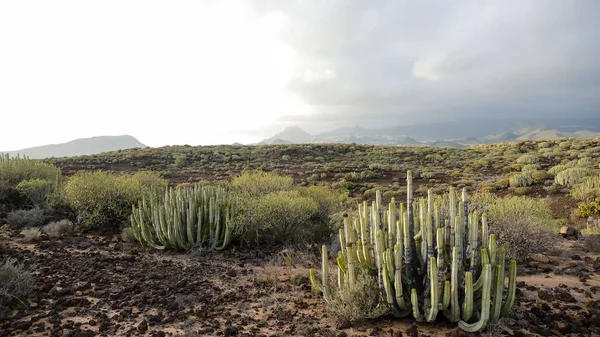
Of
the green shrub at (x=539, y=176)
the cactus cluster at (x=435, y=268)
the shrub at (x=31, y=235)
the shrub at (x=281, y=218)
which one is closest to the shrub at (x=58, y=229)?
the shrub at (x=31, y=235)

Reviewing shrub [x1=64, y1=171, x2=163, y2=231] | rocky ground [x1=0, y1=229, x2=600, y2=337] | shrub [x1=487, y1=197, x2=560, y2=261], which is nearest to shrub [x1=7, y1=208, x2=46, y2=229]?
shrub [x1=64, y1=171, x2=163, y2=231]

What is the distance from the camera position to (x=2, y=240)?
9.21 metres

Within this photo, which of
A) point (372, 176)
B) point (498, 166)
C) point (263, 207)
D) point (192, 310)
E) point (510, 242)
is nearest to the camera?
point (192, 310)

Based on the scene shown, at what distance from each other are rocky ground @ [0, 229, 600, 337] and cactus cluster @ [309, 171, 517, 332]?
0.94 ft

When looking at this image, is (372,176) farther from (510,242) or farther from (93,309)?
(93,309)

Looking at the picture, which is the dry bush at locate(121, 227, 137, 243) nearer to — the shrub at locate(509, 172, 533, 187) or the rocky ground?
the rocky ground

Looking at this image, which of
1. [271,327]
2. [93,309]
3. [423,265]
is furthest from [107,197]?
[423,265]

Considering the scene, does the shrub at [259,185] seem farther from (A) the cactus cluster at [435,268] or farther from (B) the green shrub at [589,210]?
(B) the green shrub at [589,210]

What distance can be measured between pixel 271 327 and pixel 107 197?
905 centimetres

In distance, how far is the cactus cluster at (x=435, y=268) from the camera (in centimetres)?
470

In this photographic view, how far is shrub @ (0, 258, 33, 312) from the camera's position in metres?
5.69

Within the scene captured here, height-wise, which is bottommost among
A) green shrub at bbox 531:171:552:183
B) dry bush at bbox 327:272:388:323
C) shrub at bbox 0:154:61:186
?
green shrub at bbox 531:171:552:183

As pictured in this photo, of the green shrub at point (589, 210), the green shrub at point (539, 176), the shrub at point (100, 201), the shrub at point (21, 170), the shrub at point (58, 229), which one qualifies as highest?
the shrub at point (21, 170)

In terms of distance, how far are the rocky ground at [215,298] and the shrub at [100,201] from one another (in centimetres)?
236
